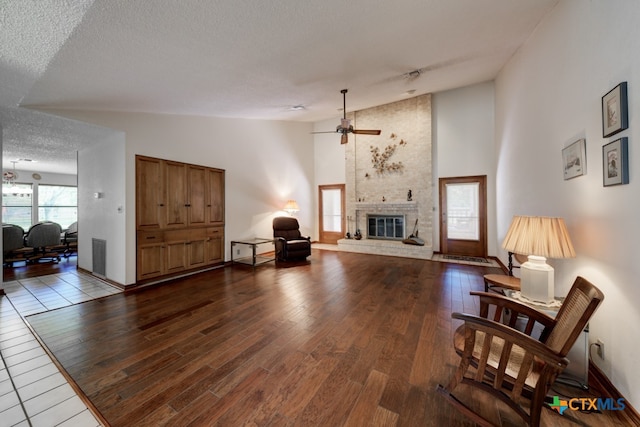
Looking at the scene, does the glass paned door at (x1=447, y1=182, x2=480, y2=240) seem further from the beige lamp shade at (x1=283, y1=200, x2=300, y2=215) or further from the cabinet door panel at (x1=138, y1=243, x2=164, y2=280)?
the cabinet door panel at (x1=138, y1=243, x2=164, y2=280)

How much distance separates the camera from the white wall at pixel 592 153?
1420mm

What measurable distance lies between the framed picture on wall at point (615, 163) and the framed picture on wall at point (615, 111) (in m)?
0.09

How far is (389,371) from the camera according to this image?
178 centimetres

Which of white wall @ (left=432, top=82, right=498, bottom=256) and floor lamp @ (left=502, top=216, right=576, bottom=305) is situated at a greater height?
white wall @ (left=432, top=82, right=498, bottom=256)

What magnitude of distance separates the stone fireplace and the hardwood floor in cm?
266

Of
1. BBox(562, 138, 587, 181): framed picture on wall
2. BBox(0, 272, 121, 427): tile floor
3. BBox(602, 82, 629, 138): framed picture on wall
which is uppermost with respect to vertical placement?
BBox(602, 82, 629, 138): framed picture on wall

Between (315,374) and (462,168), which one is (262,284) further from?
(462,168)

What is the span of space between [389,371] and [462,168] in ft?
18.3

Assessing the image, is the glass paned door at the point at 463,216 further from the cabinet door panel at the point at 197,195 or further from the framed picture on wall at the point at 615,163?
the cabinet door panel at the point at 197,195

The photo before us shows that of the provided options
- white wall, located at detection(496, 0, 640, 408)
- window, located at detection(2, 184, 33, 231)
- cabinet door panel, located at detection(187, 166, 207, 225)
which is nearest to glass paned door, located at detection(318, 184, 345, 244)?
cabinet door panel, located at detection(187, 166, 207, 225)

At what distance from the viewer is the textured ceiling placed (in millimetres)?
1837

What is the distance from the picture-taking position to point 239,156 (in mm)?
5523

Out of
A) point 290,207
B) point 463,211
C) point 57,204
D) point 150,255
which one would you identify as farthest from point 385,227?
point 57,204

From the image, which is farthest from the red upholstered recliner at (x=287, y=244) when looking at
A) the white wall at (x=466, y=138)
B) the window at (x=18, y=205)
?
the window at (x=18, y=205)
